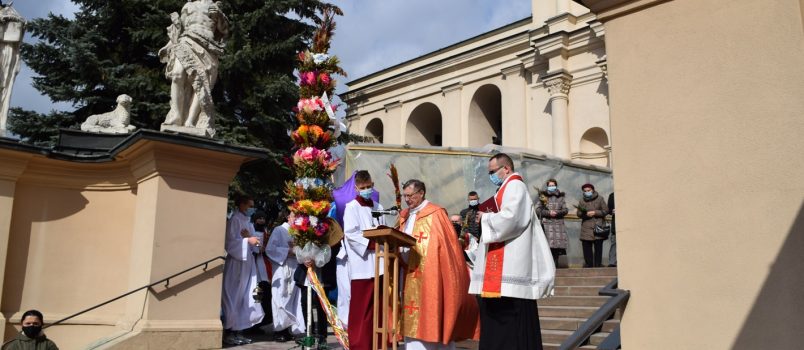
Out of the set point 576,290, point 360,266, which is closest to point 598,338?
point 576,290

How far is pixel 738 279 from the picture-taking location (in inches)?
161

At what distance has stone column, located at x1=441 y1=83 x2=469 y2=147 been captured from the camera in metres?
29.8

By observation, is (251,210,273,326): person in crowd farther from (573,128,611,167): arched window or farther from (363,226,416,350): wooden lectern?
(573,128,611,167): arched window

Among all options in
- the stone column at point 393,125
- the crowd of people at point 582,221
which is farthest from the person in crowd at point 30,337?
the stone column at point 393,125

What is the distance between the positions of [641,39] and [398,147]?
11.9 meters

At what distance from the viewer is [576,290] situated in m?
10.3

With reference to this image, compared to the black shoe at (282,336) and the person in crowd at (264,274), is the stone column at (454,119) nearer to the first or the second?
the person in crowd at (264,274)

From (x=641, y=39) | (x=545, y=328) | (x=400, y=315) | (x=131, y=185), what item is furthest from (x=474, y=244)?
(x=641, y=39)

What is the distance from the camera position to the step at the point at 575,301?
954cm

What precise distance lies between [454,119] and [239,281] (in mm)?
21833

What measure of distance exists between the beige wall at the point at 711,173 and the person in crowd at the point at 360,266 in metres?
3.15

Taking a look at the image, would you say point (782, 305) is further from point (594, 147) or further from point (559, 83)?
point (559, 83)

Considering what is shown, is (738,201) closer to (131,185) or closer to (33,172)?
(131,185)

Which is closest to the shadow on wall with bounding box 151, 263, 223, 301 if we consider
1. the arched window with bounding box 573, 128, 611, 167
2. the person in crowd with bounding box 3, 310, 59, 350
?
the person in crowd with bounding box 3, 310, 59, 350
